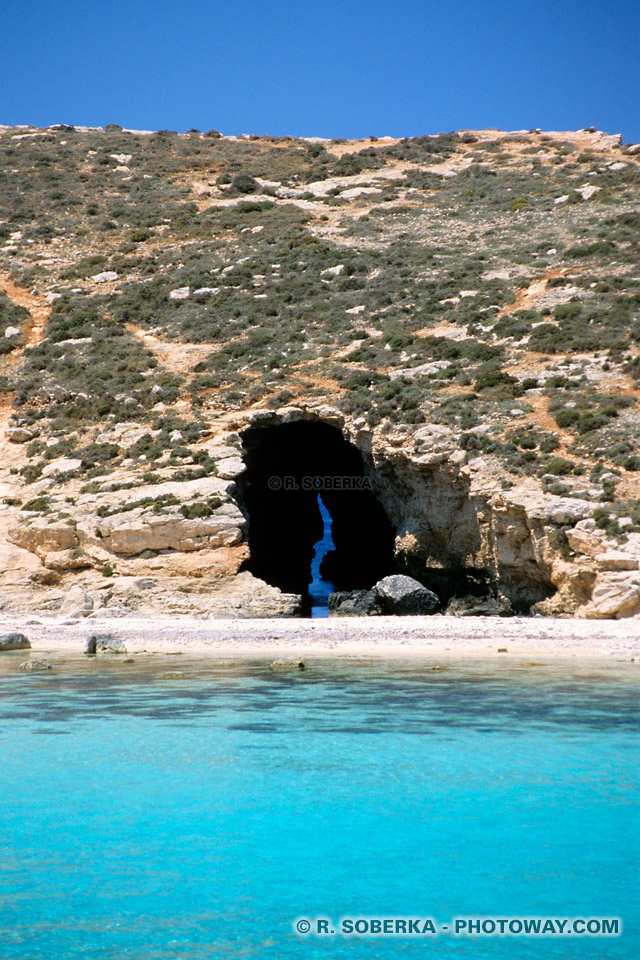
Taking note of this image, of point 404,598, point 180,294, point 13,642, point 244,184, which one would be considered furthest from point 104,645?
point 244,184

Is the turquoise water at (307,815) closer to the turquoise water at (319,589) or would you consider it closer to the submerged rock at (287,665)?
the submerged rock at (287,665)

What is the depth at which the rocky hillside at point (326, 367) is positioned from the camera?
23.8 m

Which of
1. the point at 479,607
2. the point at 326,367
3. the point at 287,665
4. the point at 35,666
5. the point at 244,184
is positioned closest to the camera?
the point at 35,666

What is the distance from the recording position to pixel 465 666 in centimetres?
1647

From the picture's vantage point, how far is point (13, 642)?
63.7 ft

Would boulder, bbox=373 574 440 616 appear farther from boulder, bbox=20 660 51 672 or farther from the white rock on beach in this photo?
the white rock on beach

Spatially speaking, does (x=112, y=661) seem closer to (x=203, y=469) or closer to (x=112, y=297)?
(x=203, y=469)

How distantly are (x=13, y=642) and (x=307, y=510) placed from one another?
23888mm

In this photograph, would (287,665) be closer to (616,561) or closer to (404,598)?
(404,598)

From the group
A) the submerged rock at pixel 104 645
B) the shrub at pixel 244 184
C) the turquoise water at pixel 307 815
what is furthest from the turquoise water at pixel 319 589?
the shrub at pixel 244 184

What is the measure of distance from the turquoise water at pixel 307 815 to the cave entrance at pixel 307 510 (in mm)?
16476

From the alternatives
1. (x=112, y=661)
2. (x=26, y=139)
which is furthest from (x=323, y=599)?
(x=26, y=139)

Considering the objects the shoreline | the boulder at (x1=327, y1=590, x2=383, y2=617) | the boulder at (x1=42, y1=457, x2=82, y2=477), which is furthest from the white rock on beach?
the shoreline

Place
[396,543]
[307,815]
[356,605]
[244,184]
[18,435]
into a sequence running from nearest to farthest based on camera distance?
[307,815] < [356,605] < [396,543] < [18,435] < [244,184]
